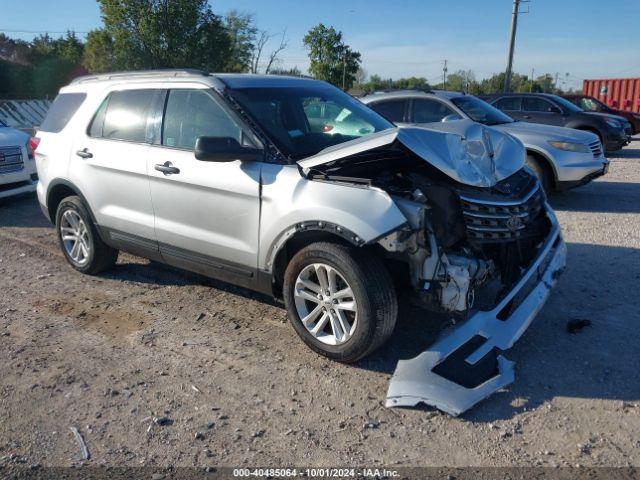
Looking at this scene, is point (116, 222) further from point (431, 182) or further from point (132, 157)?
point (431, 182)

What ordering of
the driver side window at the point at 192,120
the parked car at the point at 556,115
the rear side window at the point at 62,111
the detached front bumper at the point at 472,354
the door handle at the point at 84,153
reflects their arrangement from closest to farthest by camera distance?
the detached front bumper at the point at 472,354 < the driver side window at the point at 192,120 < the door handle at the point at 84,153 < the rear side window at the point at 62,111 < the parked car at the point at 556,115

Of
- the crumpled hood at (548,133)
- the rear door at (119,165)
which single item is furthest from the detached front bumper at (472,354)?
the crumpled hood at (548,133)

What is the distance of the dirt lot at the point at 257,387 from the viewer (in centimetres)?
298

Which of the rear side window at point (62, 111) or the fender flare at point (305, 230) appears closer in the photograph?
the fender flare at point (305, 230)

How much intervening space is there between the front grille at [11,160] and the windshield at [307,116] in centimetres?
595

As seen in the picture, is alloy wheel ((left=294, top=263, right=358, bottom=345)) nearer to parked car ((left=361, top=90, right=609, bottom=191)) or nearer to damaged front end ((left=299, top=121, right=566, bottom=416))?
damaged front end ((left=299, top=121, right=566, bottom=416))

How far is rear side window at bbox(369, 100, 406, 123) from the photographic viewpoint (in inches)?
374

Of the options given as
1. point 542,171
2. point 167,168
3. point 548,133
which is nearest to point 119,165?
point 167,168

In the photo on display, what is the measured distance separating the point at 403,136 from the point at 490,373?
1.53 metres

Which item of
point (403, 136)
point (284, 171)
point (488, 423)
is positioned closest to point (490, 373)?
point (488, 423)

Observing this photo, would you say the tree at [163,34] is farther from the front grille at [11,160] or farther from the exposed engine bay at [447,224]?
the exposed engine bay at [447,224]

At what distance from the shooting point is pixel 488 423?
315cm

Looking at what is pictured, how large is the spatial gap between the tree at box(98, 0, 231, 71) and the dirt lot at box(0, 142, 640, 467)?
41.6 metres

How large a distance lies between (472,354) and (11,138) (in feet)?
27.3
